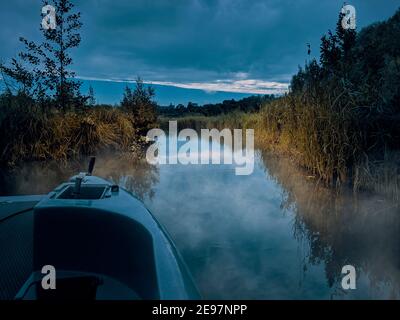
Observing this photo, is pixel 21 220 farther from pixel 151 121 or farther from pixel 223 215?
pixel 151 121

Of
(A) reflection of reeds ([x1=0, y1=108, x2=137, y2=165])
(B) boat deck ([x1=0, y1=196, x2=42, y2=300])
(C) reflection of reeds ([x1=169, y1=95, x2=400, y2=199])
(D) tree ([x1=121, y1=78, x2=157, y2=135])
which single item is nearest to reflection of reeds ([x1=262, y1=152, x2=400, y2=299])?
(C) reflection of reeds ([x1=169, y1=95, x2=400, y2=199])

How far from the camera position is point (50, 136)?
6.72m

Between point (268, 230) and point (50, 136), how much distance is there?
4.88m

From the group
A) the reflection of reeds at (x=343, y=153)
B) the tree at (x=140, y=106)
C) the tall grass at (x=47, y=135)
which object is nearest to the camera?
the reflection of reeds at (x=343, y=153)

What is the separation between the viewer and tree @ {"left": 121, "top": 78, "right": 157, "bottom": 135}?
12.2 meters

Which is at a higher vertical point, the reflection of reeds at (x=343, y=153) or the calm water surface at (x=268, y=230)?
the reflection of reeds at (x=343, y=153)

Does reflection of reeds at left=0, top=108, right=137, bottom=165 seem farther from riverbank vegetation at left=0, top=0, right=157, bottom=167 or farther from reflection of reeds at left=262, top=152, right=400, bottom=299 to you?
reflection of reeds at left=262, top=152, right=400, bottom=299

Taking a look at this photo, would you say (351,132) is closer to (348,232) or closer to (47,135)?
(348,232)

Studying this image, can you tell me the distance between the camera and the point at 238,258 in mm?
2805

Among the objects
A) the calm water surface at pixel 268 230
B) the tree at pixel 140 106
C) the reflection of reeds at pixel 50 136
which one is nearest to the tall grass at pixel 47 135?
the reflection of reeds at pixel 50 136

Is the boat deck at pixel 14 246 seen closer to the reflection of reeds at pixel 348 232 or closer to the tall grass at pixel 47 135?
the reflection of reeds at pixel 348 232

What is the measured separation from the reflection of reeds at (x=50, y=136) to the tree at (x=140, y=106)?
325 cm

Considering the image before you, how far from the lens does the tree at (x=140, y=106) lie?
12.2m

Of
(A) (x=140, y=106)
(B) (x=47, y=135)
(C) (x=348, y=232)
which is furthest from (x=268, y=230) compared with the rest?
(A) (x=140, y=106)
